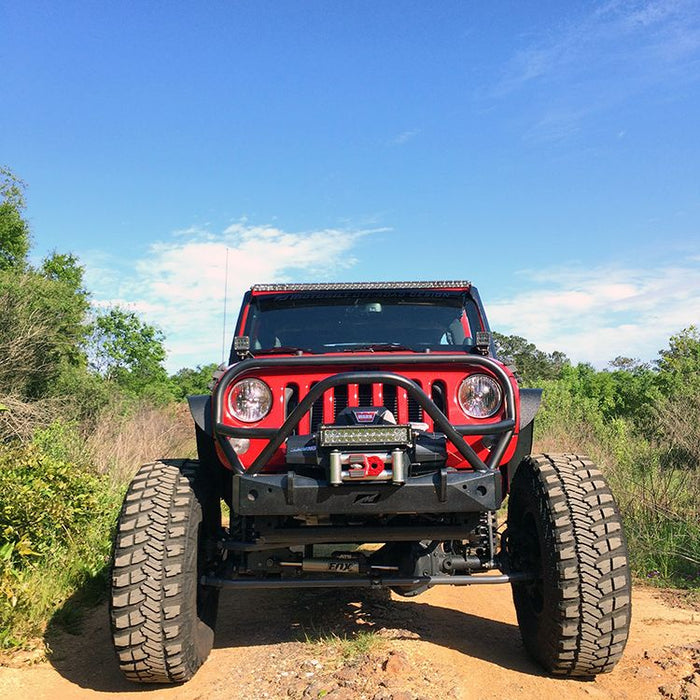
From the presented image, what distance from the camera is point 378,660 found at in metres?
3.42

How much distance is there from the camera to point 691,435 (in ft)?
27.1

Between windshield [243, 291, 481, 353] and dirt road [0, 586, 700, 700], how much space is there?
6.11 ft

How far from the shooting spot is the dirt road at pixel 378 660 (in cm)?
316

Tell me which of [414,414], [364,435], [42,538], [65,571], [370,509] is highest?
[414,414]

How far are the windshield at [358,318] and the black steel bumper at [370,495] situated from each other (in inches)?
66.4

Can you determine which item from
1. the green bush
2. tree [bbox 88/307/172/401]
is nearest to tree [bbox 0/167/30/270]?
tree [bbox 88/307/172/401]

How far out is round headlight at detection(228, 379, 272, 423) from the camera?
3240 millimetres

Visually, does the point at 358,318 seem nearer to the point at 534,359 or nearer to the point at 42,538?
the point at 42,538

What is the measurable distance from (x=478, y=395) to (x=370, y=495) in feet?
2.62

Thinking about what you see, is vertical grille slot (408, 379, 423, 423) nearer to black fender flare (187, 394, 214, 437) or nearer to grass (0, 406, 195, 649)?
black fender flare (187, 394, 214, 437)

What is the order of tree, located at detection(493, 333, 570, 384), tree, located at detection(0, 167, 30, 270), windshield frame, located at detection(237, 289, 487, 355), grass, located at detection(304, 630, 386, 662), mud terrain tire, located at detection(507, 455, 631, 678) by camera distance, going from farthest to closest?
tree, located at detection(493, 333, 570, 384) → tree, located at detection(0, 167, 30, 270) → windshield frame, located at detection(237, 289, 487, 355) → grass, located at detection(304, 630, 386, 662) → mud terrain tire, located at detection(507, 455, 631, 678)

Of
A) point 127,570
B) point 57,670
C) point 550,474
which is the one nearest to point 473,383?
point 550,474

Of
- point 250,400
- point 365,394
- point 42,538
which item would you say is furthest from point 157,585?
point 42,538

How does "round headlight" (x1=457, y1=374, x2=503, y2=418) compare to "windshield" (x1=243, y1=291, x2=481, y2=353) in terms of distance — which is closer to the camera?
"round headlight" (x1=457, y1=374, x2=503, y2=418)
